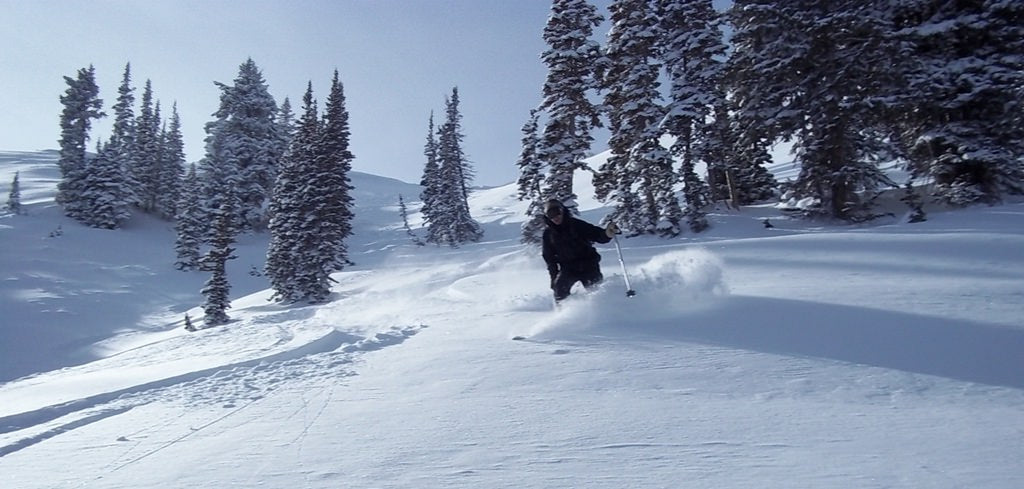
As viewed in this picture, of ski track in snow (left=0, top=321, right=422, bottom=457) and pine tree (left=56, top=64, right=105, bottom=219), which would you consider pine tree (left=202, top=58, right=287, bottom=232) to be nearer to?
pine tree (left=56, top=64, right=105, bottom=219)

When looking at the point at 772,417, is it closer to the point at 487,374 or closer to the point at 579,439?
the point at 579,439

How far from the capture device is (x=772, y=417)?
11.7 ft

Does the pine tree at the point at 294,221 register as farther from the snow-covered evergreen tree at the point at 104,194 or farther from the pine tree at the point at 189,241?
the snow-covered evergreen tree at the point at 104,194

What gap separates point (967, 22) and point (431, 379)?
19.9 meters

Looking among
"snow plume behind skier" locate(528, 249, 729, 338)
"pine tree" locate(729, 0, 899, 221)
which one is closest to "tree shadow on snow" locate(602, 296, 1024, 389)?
"snow plume behind skier" locate(528, 249, 729, 338)

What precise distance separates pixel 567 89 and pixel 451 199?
2810cm

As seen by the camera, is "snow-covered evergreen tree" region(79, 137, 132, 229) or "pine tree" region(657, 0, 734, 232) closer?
"pine tree" region(657, 0, 734, 232)

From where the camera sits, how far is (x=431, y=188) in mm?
56812

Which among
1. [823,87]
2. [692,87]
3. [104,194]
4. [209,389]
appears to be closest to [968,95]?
[823,87]

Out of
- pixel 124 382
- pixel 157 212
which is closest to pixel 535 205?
pixel 124 382

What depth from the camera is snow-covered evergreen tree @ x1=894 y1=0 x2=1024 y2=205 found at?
52.6ft

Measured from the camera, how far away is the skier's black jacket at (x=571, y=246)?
8695mm

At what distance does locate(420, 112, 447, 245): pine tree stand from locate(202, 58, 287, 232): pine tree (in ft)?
49.2

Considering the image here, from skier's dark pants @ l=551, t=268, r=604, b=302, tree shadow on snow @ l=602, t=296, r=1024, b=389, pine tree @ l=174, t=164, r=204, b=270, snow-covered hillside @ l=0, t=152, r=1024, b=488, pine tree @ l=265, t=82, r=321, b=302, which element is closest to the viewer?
snow-covered hillside @ l=0, t=152, r=1024, b=488
